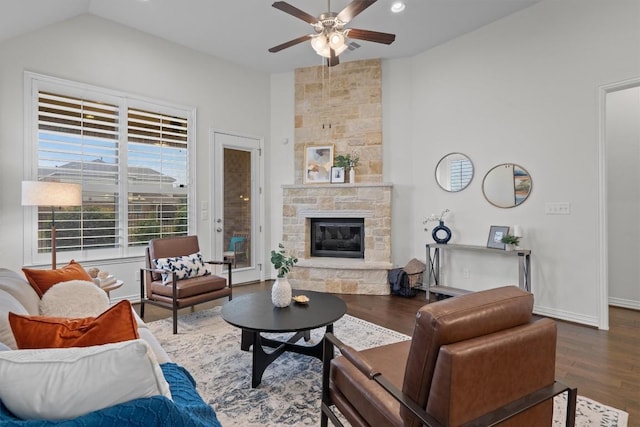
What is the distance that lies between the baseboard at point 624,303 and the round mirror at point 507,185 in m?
1.76

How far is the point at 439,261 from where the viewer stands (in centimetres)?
481

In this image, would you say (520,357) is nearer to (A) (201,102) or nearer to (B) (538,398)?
(B) (538,398)

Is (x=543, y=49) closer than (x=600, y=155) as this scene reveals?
No

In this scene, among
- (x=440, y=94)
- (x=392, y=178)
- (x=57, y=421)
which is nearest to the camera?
(x=57, y=421)

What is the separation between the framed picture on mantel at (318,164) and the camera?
532cm

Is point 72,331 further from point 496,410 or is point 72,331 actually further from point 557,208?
point 557,208

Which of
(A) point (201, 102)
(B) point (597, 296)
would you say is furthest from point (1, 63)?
(B) point (597, 296)

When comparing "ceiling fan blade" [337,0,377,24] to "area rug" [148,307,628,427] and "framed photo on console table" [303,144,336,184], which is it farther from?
"area rug" [148,307,628,427]

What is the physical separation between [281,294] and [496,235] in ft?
9.30

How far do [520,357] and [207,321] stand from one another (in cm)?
311

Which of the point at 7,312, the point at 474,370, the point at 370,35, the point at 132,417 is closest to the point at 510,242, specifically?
the point at 370,35

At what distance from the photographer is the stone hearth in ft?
16.2

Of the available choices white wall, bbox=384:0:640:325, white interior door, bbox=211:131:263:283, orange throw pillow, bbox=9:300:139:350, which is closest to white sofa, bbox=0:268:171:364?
orange throw pillow, bbox=9:300:139:350

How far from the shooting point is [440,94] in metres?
4.77
